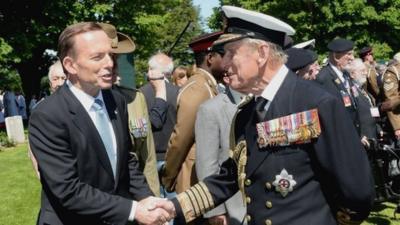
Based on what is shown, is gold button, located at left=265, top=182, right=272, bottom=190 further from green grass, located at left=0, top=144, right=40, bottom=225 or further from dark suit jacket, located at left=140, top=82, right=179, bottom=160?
green grass, located at left=0, top=144, right=40, bottom=225

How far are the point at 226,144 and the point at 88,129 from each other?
1307mm

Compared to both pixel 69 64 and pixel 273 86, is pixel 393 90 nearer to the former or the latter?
pixel 273 86

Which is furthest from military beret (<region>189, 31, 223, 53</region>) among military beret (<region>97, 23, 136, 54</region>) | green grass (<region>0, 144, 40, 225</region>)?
green grass (<region>0, 144, 40, 225</region>)

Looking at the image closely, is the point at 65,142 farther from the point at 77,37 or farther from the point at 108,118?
the point at 77,37

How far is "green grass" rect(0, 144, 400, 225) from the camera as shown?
813 centimetres

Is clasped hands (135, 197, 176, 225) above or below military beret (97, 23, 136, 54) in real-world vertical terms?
below

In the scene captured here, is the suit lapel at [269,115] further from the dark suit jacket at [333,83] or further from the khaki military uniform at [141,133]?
the dark suit jacket at [333,83]

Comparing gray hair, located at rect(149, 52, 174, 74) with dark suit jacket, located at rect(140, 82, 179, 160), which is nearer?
gray hair, located at rect(149, 52, 174, 74)

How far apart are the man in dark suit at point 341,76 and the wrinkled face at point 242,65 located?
4.22 meters

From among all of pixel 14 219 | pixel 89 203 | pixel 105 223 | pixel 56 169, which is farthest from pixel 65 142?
pixel 14 219

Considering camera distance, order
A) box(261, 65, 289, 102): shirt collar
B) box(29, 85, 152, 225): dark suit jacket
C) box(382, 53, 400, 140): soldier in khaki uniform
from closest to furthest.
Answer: box(261, 65, 289, 102): shirt collar → box(29, 85, 152, 225): dark suit jacket → box(382, 53, 400, 140): soldier in khaki uniform

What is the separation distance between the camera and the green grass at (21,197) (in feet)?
26.7

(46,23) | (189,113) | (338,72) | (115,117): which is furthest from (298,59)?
(46,23)

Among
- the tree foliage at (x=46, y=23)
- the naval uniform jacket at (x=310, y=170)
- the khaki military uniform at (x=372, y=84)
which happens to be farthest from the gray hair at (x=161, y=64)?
the tree foliage at (x=46, y=23)
